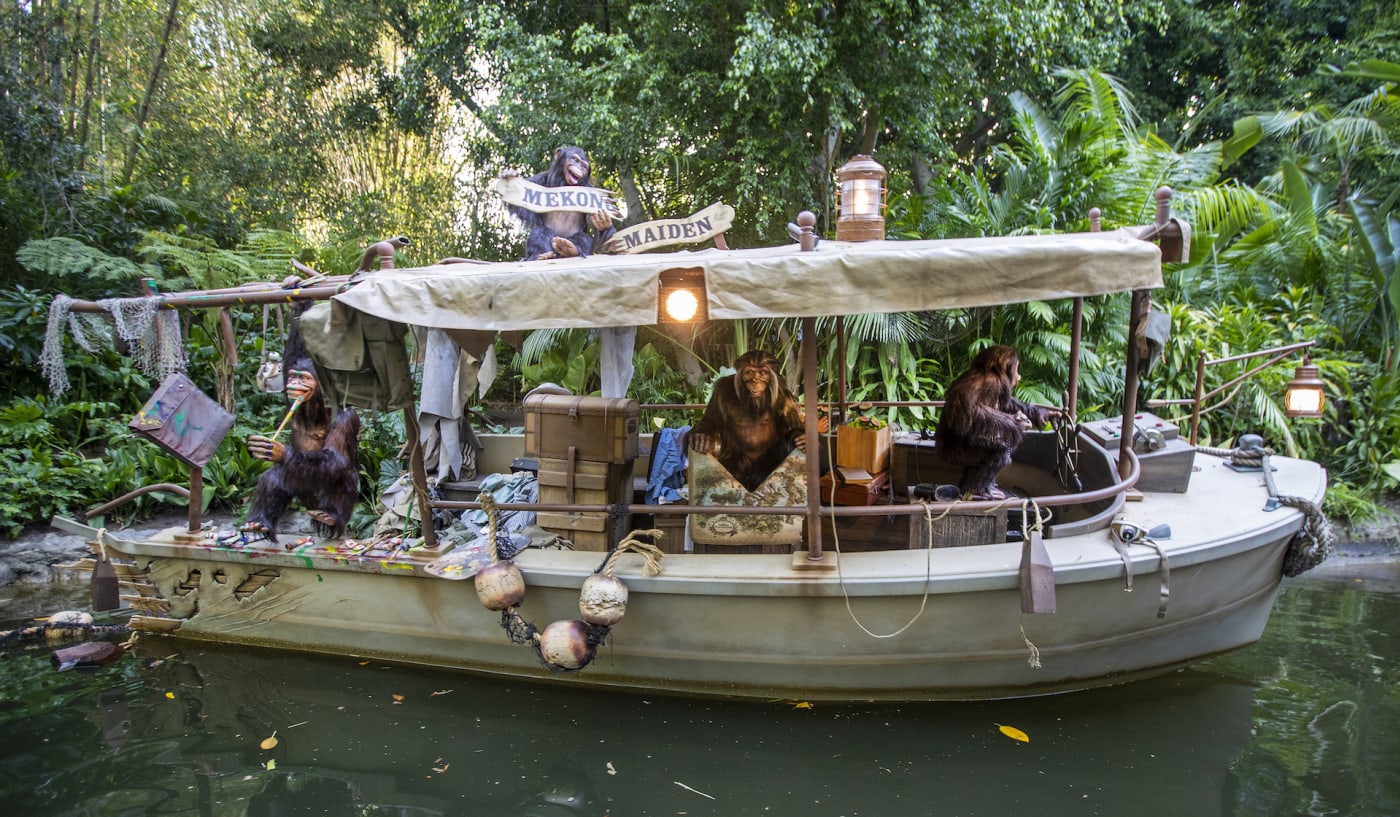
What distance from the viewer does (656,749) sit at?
3.91 metres

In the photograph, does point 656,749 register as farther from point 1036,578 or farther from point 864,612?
point 1036,578

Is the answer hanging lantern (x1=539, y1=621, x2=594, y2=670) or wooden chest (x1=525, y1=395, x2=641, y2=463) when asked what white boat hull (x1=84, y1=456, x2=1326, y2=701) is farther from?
wooden chest (x1=525, y1=395, x2=641, y2=463)

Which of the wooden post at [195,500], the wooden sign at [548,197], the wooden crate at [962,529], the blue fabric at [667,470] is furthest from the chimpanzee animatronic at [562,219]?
the wooden crate at [962,529]

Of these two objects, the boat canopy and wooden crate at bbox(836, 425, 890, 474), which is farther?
wooden crate at bbox(836, 425, 890, 474)

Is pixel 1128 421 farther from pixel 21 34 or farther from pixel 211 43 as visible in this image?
pixel 211 43

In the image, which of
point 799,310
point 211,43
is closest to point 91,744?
point 799,310

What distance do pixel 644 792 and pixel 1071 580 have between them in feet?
6.89

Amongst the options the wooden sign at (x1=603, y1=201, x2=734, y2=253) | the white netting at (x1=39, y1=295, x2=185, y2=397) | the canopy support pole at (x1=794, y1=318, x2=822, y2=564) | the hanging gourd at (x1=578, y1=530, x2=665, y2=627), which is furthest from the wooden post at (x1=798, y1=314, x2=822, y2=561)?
the white netting at (x1=39, y1=295, x2=185, y2=397)

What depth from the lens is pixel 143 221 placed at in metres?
9.84

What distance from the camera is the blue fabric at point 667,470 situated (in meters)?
4.90

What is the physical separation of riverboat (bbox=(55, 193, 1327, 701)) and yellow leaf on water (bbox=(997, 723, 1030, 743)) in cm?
22

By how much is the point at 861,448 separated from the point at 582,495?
1790mm

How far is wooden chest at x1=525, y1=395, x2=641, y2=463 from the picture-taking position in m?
4.55

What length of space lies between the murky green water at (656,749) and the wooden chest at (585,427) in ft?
4.23
